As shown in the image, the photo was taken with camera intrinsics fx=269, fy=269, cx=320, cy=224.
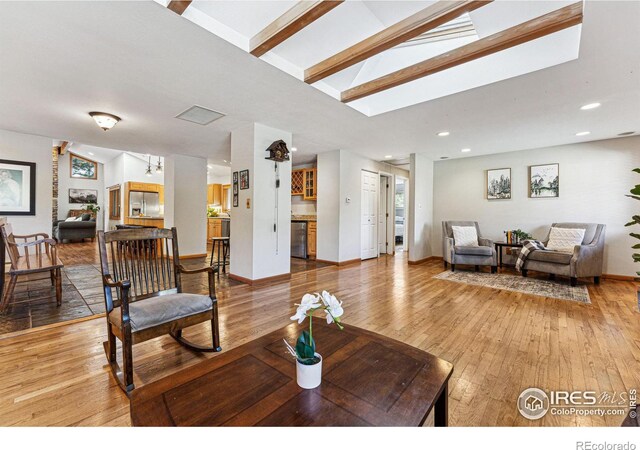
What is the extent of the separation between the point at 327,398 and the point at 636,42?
336cm

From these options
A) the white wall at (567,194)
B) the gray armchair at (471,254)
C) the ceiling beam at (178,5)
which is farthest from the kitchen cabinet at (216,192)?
the ceiling beam at (178,5)

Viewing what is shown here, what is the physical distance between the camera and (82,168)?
10.9 metres

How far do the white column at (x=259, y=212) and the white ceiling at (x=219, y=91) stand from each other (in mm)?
273

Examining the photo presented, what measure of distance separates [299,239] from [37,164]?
5091 millimetres

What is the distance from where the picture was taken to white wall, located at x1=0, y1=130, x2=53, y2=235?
446 centimetres

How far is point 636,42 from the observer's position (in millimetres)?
2086

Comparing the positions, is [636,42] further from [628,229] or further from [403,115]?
[628,229]

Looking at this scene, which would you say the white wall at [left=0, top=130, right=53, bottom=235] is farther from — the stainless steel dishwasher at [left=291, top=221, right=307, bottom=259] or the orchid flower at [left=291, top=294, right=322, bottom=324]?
the orchid flower at [left=291, top=294, right=322, bottom=324]

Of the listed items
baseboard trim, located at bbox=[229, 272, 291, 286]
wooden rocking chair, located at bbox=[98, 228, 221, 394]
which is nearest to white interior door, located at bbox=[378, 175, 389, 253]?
baseboard trim, located at bbox=[229, 272, 291, 286]

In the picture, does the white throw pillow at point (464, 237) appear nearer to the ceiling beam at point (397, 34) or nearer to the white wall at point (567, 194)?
the white wall at point (567, 194)

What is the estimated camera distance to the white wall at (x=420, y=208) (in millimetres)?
5980

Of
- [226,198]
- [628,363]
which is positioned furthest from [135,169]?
[628,363]

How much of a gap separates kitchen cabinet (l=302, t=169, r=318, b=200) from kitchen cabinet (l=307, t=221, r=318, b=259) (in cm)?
71

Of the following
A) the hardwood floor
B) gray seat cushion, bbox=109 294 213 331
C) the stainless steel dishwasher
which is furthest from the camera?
the stainless steel dishwasher
